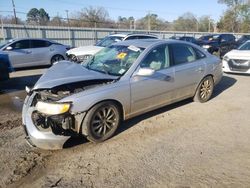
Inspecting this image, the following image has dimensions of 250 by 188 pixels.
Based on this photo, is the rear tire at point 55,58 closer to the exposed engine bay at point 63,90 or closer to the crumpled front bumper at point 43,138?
the exposed engine bay at point 63,90

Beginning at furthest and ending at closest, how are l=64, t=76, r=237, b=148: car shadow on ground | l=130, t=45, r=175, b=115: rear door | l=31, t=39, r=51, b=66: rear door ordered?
l=31, t=39, r=51, b=66: rear door
l=130, t=45, r=175, b=115: rear door
l=64, t=76, r=237, b=148: car shadow on ground

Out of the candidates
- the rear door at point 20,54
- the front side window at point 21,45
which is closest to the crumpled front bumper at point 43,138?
the rear door at point 20,54

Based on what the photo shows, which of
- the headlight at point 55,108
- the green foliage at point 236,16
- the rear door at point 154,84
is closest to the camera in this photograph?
the headlight at point 55,108

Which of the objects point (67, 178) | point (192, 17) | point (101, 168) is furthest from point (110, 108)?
point (192, 17)

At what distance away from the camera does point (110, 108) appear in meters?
4.43

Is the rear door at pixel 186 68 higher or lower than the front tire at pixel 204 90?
higher

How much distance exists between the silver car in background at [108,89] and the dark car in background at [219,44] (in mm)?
11971

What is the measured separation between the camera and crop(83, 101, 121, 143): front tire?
4152mm

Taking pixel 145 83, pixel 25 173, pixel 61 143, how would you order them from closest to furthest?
pixel 25 173 < pixel 61 143 < pixel 145 83

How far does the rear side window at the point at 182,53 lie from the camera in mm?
5625

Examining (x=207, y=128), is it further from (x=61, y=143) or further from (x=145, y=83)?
(x=61, y=143)

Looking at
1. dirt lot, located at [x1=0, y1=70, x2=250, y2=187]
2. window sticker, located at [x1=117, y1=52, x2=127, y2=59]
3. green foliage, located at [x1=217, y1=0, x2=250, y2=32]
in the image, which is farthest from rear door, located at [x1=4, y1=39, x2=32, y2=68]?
green foliage, located at [x1=217, y1=0, x2=250, y2=32]

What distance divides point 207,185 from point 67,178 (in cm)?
175

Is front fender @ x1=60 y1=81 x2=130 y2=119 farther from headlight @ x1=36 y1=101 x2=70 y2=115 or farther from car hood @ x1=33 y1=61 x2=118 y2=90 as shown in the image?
car hood @ x1=33 y1=61 x2=118 y2=90
